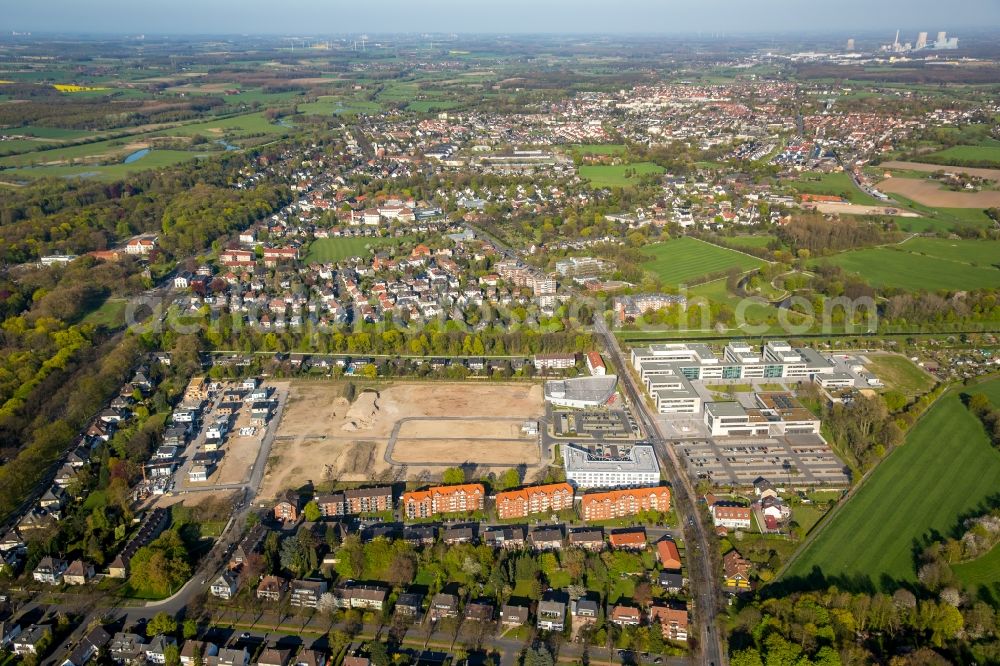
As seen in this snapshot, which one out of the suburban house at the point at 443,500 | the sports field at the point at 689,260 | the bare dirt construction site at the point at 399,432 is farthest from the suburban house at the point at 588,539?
the sports field at the point at 689,260

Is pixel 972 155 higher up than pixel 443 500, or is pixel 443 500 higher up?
pixel 972 155

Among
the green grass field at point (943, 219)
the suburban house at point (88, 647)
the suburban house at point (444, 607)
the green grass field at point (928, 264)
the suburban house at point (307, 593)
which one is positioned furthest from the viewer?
the green grass field at point (943, 219)

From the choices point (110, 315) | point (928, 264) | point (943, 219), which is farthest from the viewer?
point (943, 219)

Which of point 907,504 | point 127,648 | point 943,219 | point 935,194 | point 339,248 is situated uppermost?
point 935,194

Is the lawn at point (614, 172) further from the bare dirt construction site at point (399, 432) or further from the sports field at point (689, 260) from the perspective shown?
the bare dirt construction site at point (399, 432)

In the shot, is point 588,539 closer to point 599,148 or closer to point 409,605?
point 409,605

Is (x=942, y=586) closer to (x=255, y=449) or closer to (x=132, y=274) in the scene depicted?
(x=255, y=449)

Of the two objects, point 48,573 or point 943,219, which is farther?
point 943,219

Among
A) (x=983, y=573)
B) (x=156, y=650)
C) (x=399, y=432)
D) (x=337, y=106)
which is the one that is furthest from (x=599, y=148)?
(x=156, y=650)
